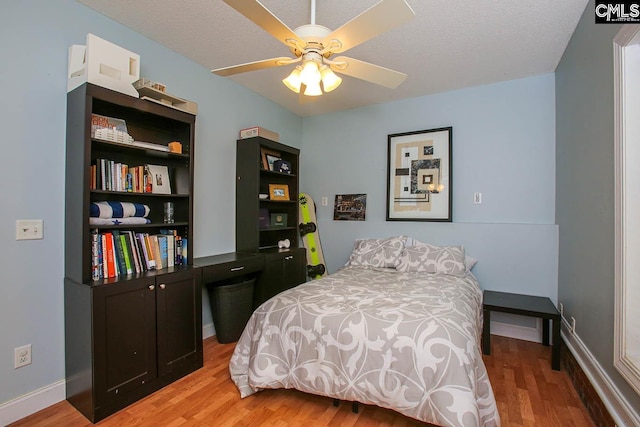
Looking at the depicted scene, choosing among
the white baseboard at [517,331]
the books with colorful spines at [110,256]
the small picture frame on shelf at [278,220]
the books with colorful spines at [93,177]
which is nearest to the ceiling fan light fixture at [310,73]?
the books with colorful spines at [93,177]

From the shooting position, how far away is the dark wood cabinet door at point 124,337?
1.71m

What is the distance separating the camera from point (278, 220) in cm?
362

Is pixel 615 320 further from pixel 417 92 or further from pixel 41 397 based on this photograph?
pixel 41 397

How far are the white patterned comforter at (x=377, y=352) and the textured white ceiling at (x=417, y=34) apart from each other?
73.5 inches

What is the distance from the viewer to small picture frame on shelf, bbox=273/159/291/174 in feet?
11.3

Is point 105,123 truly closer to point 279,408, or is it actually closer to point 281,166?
point 281,166

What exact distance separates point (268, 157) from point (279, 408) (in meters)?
2.40

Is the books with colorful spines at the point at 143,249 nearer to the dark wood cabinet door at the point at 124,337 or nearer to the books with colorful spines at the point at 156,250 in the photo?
the books with colorful spines at the point at 156,250

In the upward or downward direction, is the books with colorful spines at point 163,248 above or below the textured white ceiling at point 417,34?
below

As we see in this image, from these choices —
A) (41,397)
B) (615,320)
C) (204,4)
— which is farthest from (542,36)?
(41,397)

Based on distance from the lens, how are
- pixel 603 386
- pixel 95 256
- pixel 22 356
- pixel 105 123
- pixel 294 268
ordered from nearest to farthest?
pixel 603 386, pixel 22 356, pixel 95 256, pixel 105 123, pixel 294 268

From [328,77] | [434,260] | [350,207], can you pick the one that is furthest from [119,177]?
[434,260]

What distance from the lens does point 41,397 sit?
1792 mm

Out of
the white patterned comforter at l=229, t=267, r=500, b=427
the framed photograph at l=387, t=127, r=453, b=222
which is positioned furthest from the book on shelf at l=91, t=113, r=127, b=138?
the framed photograph at l=387, t=127, r=453, b=222
